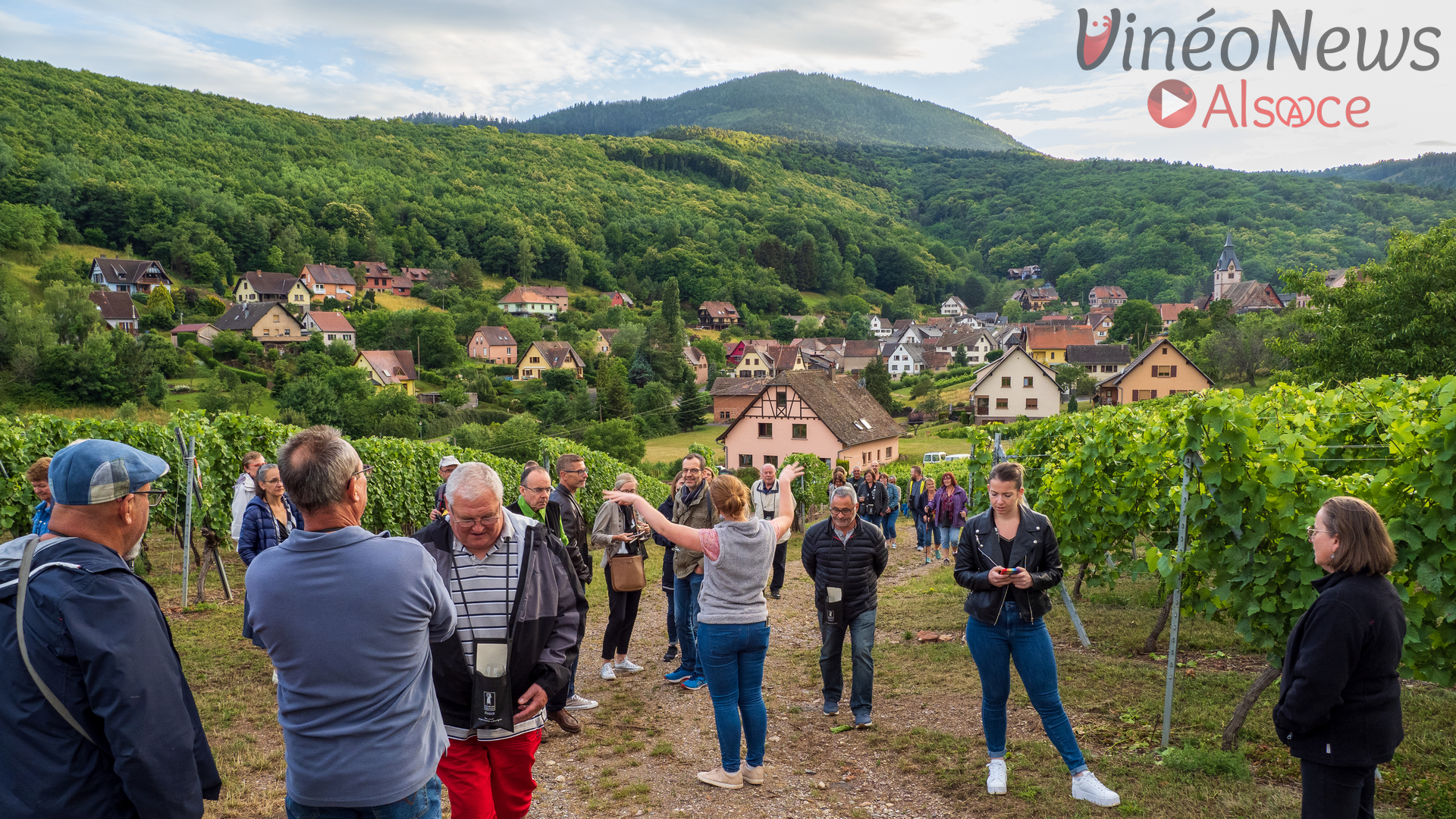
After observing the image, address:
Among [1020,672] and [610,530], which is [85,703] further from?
[610,530]

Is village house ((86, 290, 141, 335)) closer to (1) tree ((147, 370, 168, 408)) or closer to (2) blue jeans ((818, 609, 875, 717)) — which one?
(1) tree ((147, 370, 168, 408))

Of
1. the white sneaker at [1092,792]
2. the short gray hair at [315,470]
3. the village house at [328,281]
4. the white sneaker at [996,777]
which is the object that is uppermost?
the village house at [328,281]

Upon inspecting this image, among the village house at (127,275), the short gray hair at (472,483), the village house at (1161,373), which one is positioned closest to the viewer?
the short gray hair at (472,483)

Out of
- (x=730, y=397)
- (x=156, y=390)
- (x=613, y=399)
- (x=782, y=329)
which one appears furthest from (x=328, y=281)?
(x=730, y=397)

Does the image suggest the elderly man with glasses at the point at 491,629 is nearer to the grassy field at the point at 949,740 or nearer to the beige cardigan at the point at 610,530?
the grassy field at the point at 949,740

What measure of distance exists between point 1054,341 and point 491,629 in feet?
293

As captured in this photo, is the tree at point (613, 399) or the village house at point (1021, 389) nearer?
the village house at point (1021, 389)

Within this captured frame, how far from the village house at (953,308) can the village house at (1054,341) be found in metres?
59.7

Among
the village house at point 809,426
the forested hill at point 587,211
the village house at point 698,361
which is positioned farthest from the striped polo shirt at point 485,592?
the forested hill at point 587,211

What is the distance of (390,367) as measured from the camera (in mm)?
76750

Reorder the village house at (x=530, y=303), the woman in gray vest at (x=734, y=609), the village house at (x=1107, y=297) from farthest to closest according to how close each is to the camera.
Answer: the village house at (x=1107, y=297)
the village house at (x=530, y=303)
the woman in gray vest at (x=734, y=609)

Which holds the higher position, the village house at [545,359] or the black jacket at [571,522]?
the black jacket at [571,522]

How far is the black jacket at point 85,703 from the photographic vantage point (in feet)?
6.97

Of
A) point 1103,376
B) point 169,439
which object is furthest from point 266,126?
point 169,439
